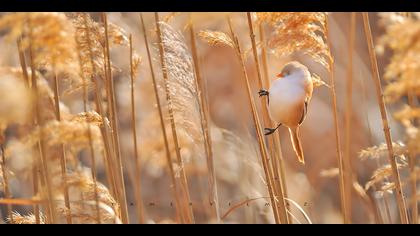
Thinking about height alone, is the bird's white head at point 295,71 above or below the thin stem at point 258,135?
above

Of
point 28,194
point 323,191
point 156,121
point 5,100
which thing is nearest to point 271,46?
point 5,100

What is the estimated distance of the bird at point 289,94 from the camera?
1821 millimetres

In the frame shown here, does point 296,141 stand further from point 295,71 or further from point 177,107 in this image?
point 177,107

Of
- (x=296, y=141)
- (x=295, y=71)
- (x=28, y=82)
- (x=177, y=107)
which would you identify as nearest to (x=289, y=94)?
(x=295, y=71)

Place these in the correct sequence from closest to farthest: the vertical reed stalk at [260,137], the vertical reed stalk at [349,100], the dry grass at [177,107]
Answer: the dry grass at [177,107] → the vertical reed stalk at [260,137] → the vertical reed stalk at [349,100]

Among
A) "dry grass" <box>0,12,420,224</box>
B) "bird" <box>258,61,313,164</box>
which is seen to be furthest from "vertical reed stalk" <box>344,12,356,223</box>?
"bird" <box>258,61,313,164</box>

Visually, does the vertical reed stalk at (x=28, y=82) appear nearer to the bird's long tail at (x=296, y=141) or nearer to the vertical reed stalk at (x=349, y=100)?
the bird's long tail at (x=296, y=141)

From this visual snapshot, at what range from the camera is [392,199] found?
404cm

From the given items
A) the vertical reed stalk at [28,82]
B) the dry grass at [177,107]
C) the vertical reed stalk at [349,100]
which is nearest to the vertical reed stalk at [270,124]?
the dry grass at [177,107]

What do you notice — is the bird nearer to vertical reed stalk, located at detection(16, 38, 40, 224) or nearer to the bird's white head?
the bird's white head

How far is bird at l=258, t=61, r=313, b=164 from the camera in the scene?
1821mm

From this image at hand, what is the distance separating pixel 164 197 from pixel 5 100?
10.7ft

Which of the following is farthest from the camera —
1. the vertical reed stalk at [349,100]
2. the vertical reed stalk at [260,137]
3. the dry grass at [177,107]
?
the vertical reed stalk at [349,100]
